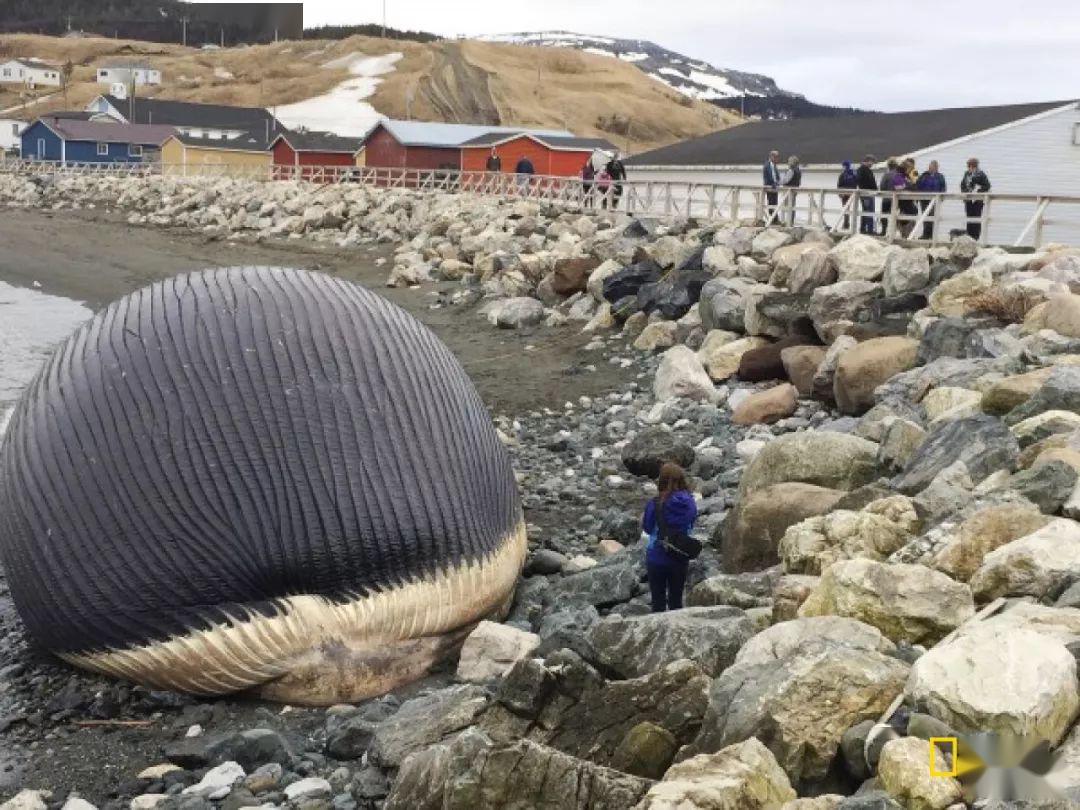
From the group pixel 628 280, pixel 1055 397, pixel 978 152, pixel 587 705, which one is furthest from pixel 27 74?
pixel 587 705

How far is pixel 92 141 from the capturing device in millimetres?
82938

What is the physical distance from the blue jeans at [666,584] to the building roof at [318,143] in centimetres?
6042

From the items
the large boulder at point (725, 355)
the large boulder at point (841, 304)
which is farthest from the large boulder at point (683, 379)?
the large boulder at point (841, 304)

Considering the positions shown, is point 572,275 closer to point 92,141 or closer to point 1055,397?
point 1055,397

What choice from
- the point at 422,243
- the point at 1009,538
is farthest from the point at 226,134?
the point at 1009,538

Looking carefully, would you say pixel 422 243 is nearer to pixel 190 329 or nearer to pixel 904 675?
pixel 190 329

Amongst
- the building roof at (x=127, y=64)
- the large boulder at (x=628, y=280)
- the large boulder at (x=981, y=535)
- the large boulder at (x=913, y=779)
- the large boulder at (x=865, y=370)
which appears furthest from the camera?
the building roof at (x=127, y=64)

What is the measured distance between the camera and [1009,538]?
279 inches

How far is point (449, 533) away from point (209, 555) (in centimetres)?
148

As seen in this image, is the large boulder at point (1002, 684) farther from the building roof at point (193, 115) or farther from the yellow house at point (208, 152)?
the building roof at point (193, 115)

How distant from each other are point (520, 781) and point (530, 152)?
179 feet

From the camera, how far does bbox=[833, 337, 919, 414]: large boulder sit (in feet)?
43.5

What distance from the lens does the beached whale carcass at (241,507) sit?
761 cm

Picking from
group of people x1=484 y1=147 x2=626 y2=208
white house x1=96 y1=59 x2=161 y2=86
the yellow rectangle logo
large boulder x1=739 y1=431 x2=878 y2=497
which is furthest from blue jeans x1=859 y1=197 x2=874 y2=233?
white house x1=96 y1=59 x2=161 y2=86
